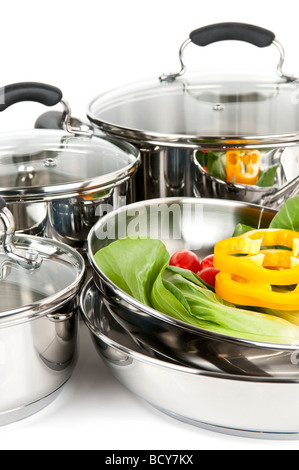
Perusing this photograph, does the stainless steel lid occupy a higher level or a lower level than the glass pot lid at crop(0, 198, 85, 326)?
higher

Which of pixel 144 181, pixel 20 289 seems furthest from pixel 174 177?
pixel 20 289

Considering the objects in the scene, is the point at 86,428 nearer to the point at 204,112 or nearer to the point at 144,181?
the point at 144,181

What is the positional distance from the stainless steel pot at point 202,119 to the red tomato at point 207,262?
215mm

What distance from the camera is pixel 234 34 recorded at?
1.50m

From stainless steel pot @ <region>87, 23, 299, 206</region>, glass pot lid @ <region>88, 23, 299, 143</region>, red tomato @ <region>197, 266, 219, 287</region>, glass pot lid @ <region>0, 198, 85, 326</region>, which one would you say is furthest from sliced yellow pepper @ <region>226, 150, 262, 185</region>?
glass pot lid @ <region>0, 198, 85, 326</region>

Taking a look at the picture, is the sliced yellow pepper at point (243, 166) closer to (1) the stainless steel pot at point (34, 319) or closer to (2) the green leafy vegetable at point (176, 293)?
(2) the green leafy vegetable at point (176, 293)

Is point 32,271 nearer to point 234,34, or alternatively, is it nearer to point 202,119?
point 202,119

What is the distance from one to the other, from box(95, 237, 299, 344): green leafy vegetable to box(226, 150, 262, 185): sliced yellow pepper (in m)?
0.31

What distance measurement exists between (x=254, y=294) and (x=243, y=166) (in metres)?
0.37

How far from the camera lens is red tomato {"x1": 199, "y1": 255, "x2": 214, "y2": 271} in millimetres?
1192

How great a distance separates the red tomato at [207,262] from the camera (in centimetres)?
119

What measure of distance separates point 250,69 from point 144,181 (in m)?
0.50

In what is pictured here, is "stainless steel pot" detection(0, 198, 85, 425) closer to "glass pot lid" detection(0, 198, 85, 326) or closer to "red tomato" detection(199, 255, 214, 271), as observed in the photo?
"glass pot lid" detection(0, 198, 85, 326)

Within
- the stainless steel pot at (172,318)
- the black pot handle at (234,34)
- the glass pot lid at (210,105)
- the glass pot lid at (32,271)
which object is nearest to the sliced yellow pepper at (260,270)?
the stainless steel pot at (172,318)
